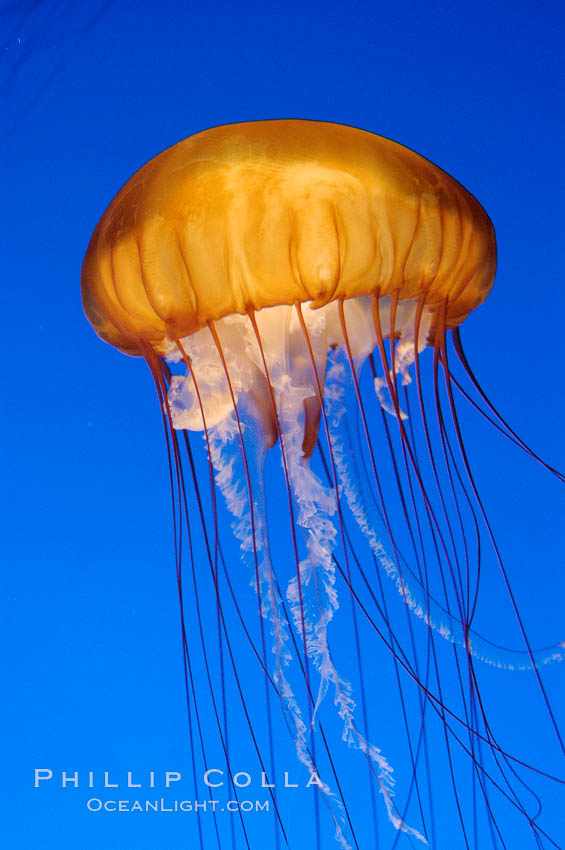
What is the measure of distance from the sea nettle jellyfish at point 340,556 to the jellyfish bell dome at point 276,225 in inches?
0.6

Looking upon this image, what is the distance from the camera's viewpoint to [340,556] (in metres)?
2.39

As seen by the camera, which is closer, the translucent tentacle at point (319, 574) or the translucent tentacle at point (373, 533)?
the translucent tentacle at point (319, 574)

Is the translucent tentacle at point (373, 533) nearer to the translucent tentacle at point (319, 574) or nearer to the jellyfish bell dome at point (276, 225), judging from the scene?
the translucent tentacle at point (319, 574)

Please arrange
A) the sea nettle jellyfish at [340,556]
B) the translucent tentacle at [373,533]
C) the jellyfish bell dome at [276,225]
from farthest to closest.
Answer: the translucent tentacle at [373,533] → the sea nettle jellyfish at [340,556] → the jellyfish bell dome at [276,225]

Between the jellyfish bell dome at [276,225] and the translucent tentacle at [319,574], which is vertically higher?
the jellyfish bell dome at [276,225]

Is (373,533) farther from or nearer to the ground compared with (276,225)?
nearer to the ground

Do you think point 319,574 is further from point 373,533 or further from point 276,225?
point 276,225

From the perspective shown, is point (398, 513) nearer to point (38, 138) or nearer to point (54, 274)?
point (54, 274)

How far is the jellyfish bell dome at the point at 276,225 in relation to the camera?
1741 millimetres

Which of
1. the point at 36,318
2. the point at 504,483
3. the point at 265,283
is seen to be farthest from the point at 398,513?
the point at 36,318

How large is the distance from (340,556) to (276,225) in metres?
1.07

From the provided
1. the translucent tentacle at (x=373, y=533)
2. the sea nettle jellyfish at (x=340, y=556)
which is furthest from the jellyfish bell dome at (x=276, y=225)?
the translucent tentacle at (x=373, y=533)

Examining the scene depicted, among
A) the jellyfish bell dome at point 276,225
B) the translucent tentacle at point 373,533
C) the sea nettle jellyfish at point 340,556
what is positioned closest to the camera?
the jellyfish bell dome at point 276,225

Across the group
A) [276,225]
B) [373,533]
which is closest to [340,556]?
[373,533]
